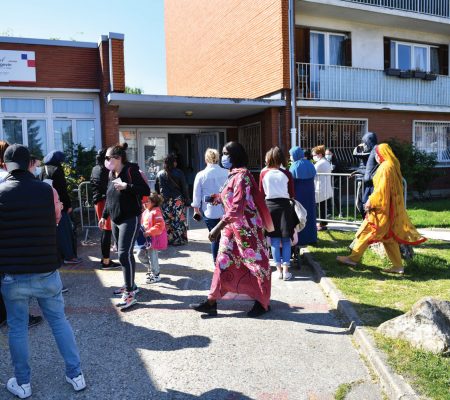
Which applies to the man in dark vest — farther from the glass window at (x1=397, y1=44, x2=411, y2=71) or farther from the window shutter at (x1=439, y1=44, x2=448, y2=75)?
the window shutter at (x1=439, y1=44, x2=448, y2=75)

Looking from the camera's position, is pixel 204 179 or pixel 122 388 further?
pixel 204 179

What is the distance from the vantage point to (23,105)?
463 inches

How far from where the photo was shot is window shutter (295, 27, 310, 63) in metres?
14.2

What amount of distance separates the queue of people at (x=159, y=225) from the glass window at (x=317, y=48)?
26.8 feet

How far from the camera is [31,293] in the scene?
3.12 meters

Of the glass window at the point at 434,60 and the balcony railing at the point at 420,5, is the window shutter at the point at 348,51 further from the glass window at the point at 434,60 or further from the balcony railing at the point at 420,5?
the glass window at the point at 434,60

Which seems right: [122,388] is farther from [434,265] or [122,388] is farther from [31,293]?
[434,265]

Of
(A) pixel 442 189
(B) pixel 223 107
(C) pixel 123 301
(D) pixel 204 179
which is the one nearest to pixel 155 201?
(D) pixel 204 179

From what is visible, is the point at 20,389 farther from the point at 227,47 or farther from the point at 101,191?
the point at 227,47

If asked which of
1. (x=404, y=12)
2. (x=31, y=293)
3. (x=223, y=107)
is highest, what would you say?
(x=404, y=12)

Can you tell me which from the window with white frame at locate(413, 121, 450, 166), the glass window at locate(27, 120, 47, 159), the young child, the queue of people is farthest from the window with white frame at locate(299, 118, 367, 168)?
the young child

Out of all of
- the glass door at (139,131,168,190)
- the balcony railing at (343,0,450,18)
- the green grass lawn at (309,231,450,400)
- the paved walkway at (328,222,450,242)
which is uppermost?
the balcony railing at (343,0,450,18)

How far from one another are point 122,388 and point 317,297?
2.89 meters

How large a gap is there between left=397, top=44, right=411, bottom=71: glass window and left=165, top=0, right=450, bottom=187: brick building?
4 cm
